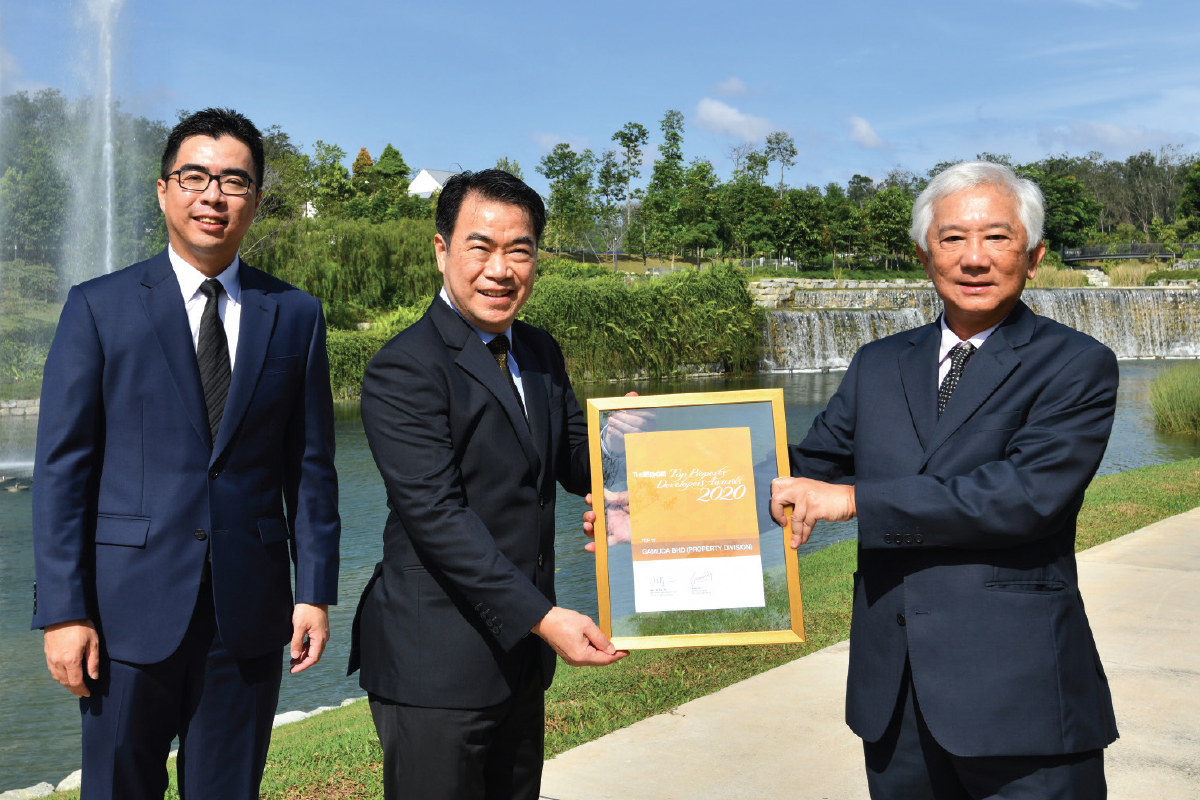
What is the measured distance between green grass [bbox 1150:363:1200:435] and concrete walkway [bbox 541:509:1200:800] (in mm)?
10897

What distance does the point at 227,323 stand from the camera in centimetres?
246

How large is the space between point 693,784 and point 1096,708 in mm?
1670

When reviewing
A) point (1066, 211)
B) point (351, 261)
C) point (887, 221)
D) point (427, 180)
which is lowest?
point (351, 261)

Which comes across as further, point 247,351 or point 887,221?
point 887,221

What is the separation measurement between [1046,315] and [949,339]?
2649cm

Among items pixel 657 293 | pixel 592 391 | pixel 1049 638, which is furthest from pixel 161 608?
pixel 657 293

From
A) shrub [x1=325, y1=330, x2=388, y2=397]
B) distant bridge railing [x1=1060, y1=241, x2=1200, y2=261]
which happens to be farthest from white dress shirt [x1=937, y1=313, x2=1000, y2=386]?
distant bridge railing [x1=1060, y1=241, x2=1200, y2=261]

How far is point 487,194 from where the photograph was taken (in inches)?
88.8

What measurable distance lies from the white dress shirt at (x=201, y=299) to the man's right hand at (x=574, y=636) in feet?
3.27

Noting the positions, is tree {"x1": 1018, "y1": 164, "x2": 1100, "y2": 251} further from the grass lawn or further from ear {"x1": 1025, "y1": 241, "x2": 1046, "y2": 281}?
ear {"x1": 1025, "y1": 241, "x2": 1046, "y2": 281}

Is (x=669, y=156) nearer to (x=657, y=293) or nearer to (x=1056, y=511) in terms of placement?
(x=657, y=293)

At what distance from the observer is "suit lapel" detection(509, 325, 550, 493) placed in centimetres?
235

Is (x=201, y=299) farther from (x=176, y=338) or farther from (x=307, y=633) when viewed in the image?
(x=307, y=633)

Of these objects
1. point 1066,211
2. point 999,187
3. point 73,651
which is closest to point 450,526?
point 73,651
